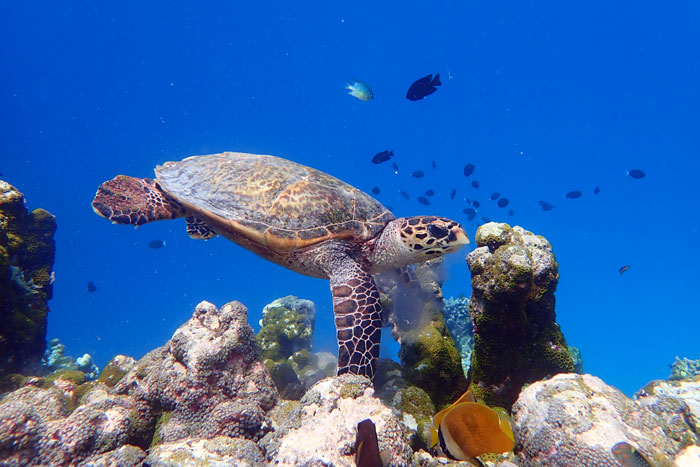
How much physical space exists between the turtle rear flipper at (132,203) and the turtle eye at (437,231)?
4942 millimetres

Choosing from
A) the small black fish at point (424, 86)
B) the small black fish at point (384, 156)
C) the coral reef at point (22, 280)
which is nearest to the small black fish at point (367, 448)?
the coral reef at point (22, 280)

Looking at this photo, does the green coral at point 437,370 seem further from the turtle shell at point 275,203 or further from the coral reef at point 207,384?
the turtle shell at point 275,203

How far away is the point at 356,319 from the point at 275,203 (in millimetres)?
2436

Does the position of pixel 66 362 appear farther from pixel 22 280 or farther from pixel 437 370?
pixel 437 370

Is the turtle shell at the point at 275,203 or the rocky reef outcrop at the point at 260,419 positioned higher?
the turtle shell at the point at 275,203

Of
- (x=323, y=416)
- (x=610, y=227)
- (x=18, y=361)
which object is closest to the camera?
(x=323, y=416)

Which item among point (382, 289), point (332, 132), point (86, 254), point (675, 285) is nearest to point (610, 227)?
point (675, 285)

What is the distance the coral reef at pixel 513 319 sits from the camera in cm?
363

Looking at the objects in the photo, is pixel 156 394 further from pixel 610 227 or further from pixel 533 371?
pixel 610 227

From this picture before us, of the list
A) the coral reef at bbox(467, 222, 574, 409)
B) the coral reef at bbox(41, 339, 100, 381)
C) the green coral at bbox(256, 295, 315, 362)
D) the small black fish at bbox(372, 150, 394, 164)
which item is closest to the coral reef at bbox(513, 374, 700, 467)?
the coral reef at bbox(467, 222, 574, 409)

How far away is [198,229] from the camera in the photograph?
22.7 ft

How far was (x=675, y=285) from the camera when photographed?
75.2 metres

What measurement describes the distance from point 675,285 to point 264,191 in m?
104

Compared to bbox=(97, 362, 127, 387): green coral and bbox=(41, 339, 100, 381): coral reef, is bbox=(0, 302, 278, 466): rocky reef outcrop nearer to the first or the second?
bbox=(97, 362, 127, 387): green coral
